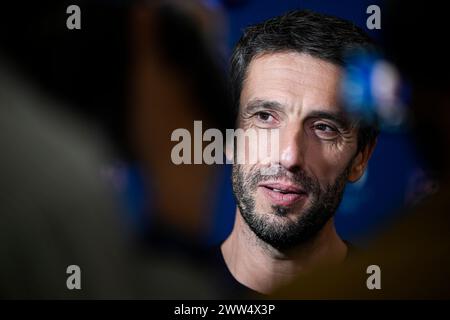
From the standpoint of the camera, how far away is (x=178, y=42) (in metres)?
1.94

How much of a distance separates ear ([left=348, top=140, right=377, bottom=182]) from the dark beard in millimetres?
20

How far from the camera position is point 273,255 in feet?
6.39

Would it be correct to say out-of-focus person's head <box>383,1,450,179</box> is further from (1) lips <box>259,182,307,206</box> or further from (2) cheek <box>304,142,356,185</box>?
(1) lips <box>259,182,307,206</box>

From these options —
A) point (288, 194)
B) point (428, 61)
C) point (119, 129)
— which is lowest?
point (288, 194)

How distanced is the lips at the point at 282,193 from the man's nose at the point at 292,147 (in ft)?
0.22

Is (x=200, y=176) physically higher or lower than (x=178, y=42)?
lower

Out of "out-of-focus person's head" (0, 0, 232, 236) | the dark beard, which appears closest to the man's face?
the dark beard

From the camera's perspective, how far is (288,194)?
6.23ft

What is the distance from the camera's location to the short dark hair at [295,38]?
1895 millimetres

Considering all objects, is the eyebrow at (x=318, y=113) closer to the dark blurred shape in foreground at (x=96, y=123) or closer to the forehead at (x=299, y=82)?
the forehead at (x=299, y=82)

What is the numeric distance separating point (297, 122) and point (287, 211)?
0.31m

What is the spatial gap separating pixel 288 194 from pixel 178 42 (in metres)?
0.66
